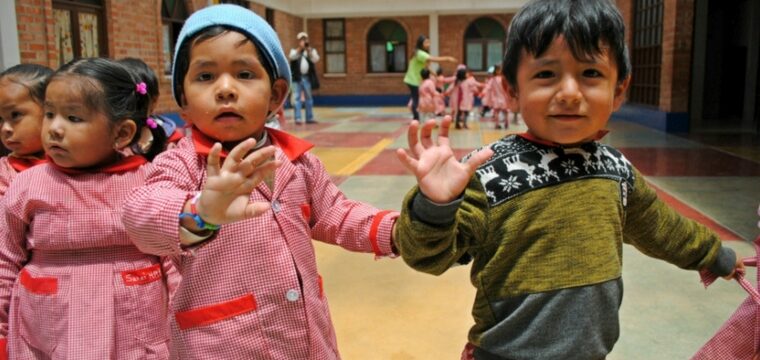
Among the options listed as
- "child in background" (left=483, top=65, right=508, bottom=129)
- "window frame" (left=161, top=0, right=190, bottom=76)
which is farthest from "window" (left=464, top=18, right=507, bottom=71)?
"window frame" (left=161, top=0, right=190, bottom=76)

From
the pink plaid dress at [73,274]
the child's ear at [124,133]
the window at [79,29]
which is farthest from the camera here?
the window at [79,29]

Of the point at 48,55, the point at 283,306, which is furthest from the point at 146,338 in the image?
the point at 48,55

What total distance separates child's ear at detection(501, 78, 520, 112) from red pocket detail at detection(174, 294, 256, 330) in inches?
30.9

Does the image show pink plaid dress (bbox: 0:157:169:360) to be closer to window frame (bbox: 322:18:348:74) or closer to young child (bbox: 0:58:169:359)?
young child (bbox: 0:58:169:359)

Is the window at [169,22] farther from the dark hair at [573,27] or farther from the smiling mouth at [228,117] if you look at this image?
the dark hair at [573,27]

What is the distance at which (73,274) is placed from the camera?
6.28ft

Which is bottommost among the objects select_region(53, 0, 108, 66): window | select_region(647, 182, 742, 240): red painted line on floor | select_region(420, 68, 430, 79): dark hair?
select_region(647, 182, 742, 240): red painted line on floor

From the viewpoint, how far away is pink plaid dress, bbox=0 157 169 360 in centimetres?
190

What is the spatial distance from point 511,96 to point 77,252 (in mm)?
1278

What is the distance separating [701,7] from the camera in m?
11.0

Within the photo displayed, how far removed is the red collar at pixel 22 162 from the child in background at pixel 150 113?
0.39 metres

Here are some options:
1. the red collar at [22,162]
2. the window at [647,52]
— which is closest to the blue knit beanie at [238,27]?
the red collar at [22,162]

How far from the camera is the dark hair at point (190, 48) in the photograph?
5.34ft

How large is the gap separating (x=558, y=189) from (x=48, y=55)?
8120 mm
